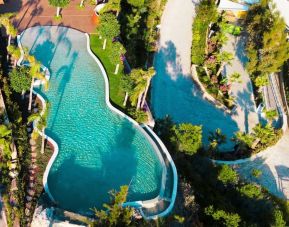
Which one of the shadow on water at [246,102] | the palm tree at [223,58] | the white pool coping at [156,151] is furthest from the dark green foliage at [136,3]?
the shadow on water at [246,102]

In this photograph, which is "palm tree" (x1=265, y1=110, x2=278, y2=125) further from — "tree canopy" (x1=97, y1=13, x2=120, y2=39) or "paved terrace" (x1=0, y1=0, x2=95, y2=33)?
"paved terrace" (x1=0, y1=0, x2=95, y2=33)

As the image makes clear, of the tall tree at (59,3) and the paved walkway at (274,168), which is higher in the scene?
the tall tree at (59,3)

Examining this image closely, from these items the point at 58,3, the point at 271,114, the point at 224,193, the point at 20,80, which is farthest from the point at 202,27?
the point at 20,80

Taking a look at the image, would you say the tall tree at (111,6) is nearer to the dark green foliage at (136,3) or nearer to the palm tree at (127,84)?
the dark green foliage at (136,3)

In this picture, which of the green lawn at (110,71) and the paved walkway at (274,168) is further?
the paved walkway at (274,168)

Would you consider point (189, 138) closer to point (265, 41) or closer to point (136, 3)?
point (265, 41)

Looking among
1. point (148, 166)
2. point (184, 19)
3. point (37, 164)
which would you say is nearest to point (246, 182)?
point (148, 166)

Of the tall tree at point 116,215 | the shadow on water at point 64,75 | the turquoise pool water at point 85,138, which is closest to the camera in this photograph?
the tall tree at point 116,215

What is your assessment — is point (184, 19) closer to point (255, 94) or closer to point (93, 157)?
point (255, 94)
